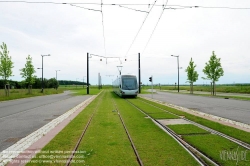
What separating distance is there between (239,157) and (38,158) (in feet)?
16.5

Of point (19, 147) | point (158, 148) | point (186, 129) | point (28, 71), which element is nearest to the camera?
point (158, 148)

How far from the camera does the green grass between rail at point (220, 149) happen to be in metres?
5.45

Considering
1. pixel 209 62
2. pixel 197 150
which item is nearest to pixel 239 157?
pixel 197 150

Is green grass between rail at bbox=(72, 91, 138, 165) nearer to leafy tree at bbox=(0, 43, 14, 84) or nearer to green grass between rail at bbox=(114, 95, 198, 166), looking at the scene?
green grass between rail at bbox=(114, 95, 198, 166)

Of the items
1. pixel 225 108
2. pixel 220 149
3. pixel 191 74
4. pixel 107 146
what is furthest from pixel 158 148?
pixel 191 74

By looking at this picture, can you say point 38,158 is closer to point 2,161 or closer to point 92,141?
point 2,161

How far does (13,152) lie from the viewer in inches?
252

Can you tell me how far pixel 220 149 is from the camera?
20.8 feet

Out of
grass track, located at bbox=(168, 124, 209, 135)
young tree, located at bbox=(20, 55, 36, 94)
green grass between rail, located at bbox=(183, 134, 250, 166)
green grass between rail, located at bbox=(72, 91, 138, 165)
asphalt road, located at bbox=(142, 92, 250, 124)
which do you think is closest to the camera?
green grass between rail, located at bbox=(183, 134, 250, 166)

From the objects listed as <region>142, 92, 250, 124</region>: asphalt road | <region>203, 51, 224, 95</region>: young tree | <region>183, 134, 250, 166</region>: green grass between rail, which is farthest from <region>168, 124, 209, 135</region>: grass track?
<region>203, 51, 224, 95</region>: young tree

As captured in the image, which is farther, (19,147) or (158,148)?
(19,147)

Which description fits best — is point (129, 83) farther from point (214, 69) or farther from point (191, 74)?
point (191, 74)

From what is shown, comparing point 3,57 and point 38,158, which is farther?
point 3,57

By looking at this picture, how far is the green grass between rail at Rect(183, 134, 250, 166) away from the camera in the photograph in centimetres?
545
